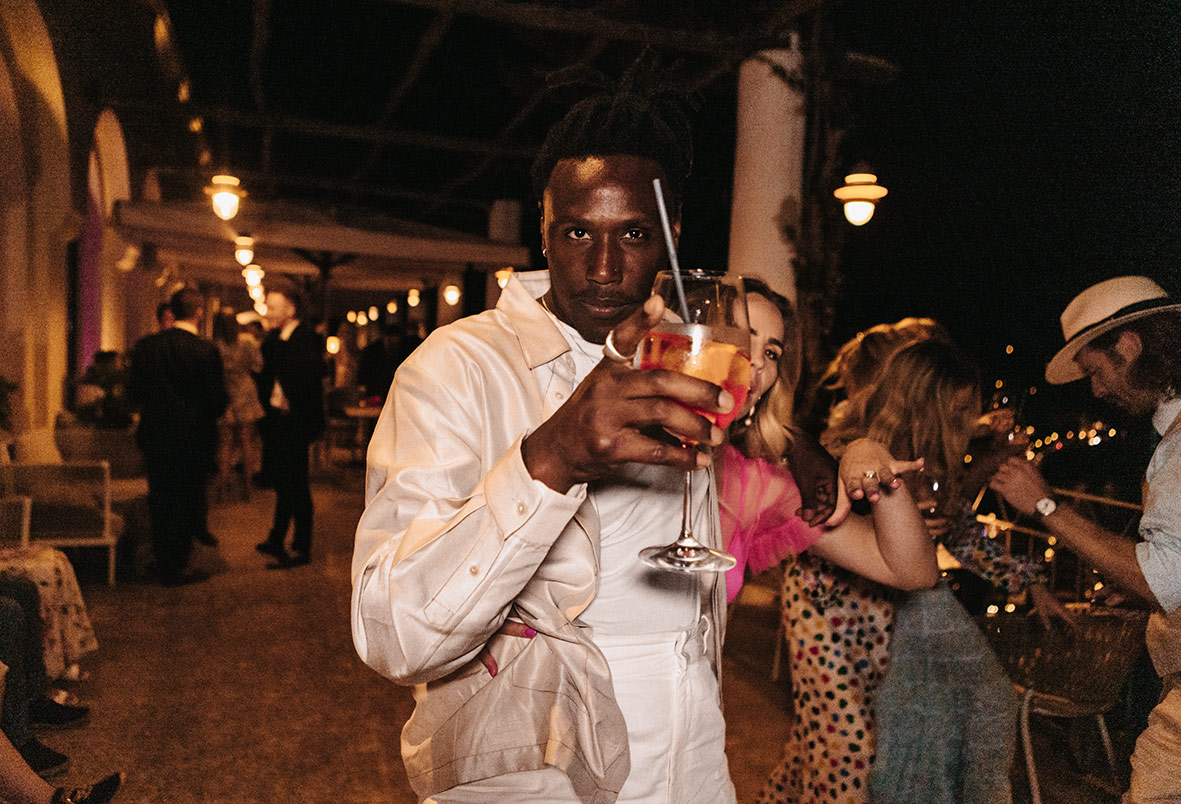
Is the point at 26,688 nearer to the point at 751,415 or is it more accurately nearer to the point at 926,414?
the point at 751,415

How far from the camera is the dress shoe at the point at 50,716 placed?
375 centimetres

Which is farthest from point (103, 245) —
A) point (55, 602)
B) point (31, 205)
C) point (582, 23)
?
point (55, 602)

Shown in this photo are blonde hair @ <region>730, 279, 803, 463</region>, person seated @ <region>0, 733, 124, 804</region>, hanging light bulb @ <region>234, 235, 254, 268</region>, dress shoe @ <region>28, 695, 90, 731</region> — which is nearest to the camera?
blonde hair @ <region>730, 279, 803, 463</region>

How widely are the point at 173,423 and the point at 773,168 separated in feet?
15.6

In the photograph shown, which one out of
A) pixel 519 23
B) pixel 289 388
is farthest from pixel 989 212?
pixel 289 388

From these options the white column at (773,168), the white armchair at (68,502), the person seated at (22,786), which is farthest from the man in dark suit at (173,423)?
the white column at (773,168)

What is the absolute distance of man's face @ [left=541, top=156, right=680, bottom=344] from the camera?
1.28 m

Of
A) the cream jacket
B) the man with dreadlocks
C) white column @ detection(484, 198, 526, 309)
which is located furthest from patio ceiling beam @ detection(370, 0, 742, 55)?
white column @ detection(484, 198, 526, 309)

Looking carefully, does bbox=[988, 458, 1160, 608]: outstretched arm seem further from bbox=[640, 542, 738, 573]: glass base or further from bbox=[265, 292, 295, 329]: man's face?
bbox=[265, 292, 295, 329]: man's face

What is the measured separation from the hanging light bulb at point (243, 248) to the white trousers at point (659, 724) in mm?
8894

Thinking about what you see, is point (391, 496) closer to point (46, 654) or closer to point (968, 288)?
point (46, 654)

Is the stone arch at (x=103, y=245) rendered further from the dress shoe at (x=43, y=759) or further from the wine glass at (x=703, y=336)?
the wine glass at (x=703, y=336)

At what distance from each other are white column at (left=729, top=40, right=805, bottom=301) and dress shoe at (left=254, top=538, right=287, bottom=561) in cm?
417

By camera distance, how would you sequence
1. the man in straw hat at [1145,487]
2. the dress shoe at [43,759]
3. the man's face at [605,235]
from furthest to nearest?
the dress shoe at [43,759], the man in straw hat at [1145,487], the man's face at [605,235]
